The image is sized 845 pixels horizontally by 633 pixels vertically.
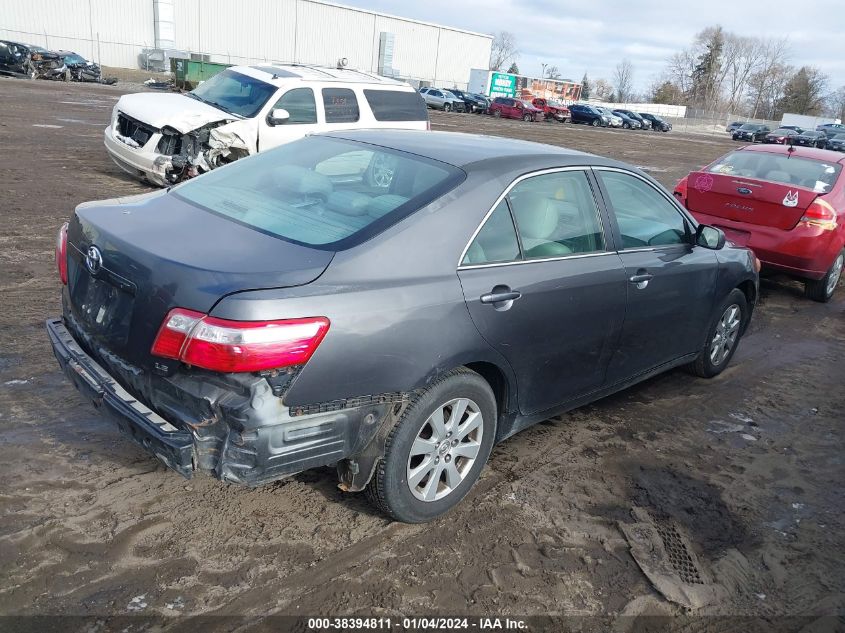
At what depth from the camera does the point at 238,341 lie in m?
2.58

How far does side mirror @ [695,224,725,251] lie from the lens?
479 centimetres

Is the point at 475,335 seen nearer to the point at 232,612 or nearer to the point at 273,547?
the point at 273,547

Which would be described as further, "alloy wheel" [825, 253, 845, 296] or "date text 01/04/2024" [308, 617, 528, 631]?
"alloy wheel" [825, 253, 845, 296]

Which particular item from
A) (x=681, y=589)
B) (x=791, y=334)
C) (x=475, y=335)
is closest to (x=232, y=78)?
(x=791, y=334)

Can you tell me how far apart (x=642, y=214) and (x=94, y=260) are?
3.11 meters

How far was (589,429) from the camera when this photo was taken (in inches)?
177

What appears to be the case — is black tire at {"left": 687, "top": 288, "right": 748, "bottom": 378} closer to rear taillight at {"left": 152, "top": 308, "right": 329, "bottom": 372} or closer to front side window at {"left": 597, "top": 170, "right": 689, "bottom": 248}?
front side window at {"left": 597, "top": 170, "right": 689, "bottom": 248}

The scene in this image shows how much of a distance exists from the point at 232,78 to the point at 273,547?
972 centimetres

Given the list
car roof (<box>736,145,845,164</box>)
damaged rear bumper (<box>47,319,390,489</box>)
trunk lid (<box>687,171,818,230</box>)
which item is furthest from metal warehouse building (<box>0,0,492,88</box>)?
damaged rear bumper (<box>47,319,390,489</box>)

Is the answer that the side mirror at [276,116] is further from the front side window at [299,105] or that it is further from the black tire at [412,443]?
the black tire at [412,443]

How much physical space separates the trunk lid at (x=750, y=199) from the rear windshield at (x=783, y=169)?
0.69 ft

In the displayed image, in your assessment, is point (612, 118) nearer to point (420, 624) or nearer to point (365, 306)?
point (365, 306)

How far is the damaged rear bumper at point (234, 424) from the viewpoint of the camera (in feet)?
8.73

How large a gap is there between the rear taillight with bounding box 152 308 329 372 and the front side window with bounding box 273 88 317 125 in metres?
8.43
